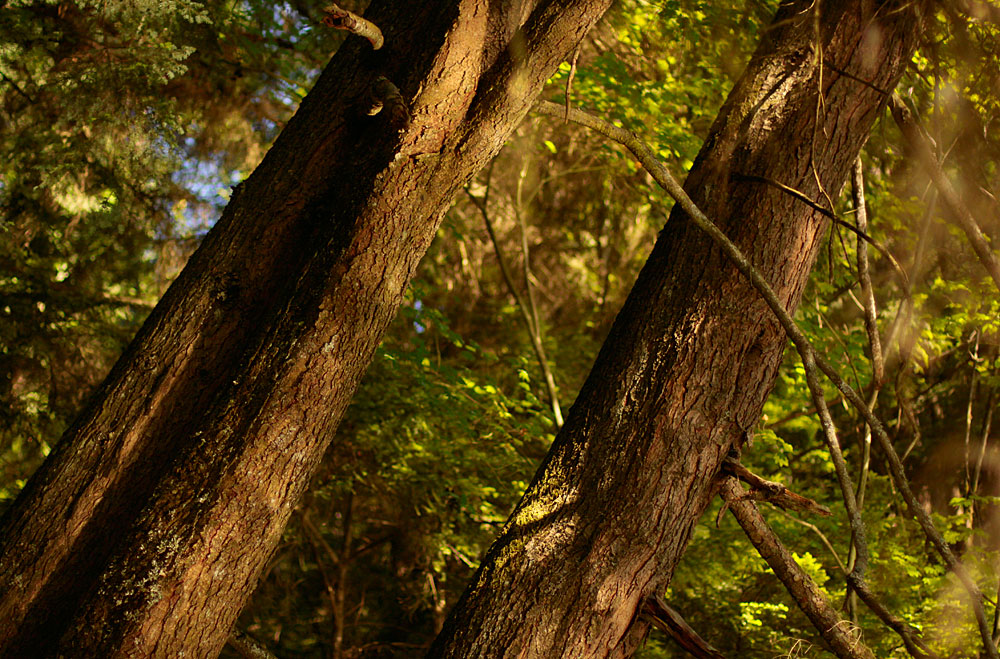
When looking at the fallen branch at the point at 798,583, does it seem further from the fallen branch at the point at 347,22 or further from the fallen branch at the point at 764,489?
the fallen branch at the point at 347,22

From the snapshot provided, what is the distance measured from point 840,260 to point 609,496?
176 inches

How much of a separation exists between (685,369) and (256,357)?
1.27 m

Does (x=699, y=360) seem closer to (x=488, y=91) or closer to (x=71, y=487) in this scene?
(x=488, y=91)

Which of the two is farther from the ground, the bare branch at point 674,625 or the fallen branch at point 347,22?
the fallen branch at point 347,22

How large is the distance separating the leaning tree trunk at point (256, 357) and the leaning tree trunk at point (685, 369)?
0.65m

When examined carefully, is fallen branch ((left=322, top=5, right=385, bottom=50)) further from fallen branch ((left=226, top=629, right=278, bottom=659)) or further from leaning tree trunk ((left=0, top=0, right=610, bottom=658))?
fallen branch ((left=226, top=629, right=278, bottom=659))

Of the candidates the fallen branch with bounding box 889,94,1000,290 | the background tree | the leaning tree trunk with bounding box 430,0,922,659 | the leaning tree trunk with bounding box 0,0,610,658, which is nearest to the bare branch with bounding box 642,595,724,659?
the leaning tree trunk with bounding box 430,0,922,659

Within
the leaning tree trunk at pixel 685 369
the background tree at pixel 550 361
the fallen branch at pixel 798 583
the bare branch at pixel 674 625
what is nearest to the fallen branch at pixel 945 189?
the background tree at pixel 550 361

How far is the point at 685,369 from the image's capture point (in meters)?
2.40

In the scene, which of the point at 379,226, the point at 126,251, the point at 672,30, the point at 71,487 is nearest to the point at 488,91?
the point at 379,226

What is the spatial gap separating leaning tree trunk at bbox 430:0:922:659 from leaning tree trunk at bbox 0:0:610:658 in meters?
0.65

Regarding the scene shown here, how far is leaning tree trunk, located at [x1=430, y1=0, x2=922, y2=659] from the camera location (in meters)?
2.23

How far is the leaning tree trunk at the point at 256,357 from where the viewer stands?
86.7 inches

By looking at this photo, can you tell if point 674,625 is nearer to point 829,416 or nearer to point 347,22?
point 829,416
